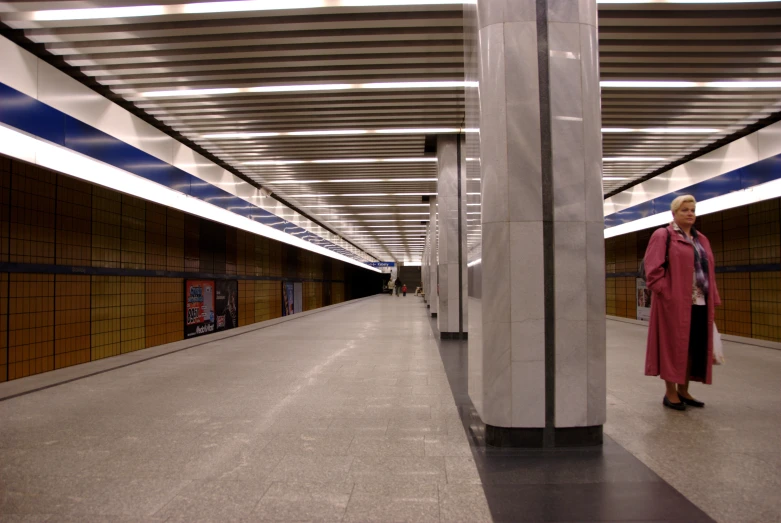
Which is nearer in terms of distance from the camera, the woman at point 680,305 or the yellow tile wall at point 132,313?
the woman at point 680,305

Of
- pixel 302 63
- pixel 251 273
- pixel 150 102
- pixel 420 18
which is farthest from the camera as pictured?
pixel 251 273

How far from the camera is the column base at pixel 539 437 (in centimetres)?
361

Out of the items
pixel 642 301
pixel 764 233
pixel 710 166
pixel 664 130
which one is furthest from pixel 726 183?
pixel 642 301

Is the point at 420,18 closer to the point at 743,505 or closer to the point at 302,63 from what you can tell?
the point at 302,63

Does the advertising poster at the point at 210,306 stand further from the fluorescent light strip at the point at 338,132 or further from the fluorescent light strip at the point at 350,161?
the fluorescent light strip at the point at 338,132

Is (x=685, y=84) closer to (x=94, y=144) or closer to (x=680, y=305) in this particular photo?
(x=680, y=305)

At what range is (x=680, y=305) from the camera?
444cm

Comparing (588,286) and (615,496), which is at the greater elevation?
(588,286)

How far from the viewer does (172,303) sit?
11375mm

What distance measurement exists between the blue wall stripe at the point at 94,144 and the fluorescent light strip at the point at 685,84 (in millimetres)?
7632

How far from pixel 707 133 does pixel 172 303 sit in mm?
11883

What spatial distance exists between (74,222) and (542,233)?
297 inches

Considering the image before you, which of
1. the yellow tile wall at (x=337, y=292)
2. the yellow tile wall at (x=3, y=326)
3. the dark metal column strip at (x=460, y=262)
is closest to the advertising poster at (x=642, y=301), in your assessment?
the dark metal column strip at (x=460, y=262)

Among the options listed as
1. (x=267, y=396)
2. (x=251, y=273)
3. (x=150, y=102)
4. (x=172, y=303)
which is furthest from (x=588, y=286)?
(x=251, y=273)
